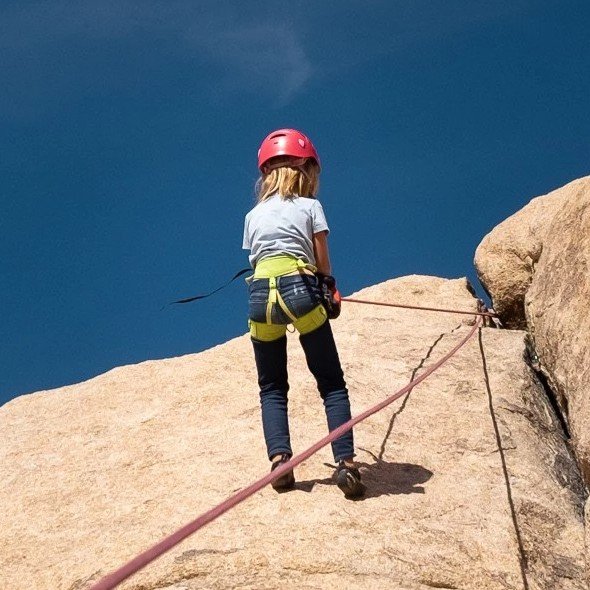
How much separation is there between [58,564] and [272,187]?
9.20ft

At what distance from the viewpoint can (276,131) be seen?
18.7ft

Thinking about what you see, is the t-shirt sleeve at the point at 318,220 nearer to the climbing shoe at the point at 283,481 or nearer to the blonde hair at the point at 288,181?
the blonde hair at the point at 288,181

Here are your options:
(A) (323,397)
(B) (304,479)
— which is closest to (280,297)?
(A) (323,397)

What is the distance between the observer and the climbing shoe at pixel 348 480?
5070 mm

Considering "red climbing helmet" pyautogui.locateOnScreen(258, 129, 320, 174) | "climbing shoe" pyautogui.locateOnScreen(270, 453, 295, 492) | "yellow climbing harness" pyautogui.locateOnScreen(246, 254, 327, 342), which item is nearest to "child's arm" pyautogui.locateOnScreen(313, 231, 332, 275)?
"yellow climbing harness" pyautogui.locateOnScreen(246, 254, 327, 342)

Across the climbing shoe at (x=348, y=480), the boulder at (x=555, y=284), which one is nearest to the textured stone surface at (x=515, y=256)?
the boulder at (x=555, y=284)

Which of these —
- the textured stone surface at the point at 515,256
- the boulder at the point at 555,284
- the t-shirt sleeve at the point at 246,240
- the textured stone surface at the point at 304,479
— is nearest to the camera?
the textured stone surface at the point at 304,479

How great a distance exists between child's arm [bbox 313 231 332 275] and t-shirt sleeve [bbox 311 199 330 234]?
3 centimetres

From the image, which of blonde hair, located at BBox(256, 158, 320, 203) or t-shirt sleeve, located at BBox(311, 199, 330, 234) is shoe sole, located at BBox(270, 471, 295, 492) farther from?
blonde hair, located at BBox(256, 158, 320, 203)

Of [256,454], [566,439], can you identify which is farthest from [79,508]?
[566,439]

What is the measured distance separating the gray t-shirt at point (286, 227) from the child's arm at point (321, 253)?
0.03 m

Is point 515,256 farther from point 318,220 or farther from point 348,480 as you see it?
point 348,480

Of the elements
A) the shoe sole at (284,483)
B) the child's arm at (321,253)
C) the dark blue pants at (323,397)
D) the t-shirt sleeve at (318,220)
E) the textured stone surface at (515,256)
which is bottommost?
the shoe sole at (284,483)

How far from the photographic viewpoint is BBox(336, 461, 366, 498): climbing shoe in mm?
5070
